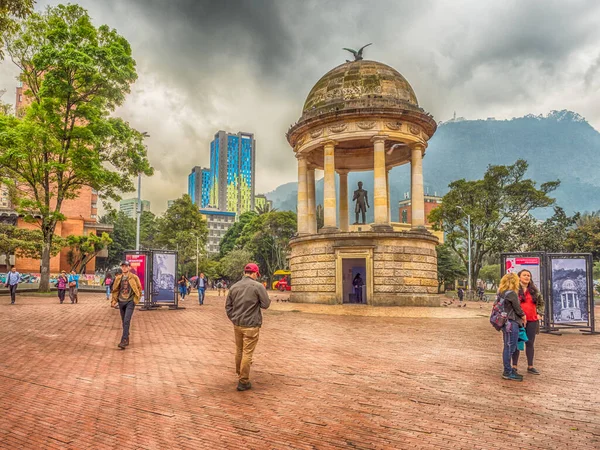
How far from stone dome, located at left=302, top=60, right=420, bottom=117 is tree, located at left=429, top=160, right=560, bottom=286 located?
16.4 m

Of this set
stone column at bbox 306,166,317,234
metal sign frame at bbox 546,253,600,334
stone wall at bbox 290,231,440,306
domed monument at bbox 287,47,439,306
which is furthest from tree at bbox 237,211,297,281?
metal sign frame at bbox 546,253,600,334

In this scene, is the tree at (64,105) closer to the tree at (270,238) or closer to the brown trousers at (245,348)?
the brown trousers at (245,348)

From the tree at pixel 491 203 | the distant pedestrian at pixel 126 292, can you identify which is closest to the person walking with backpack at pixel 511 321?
the distant pedestrian at pixel 126 292

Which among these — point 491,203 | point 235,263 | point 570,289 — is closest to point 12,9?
point 570,289

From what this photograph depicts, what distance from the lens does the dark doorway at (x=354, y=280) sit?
2909 centimetres

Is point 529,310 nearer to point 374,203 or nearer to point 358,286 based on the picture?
point 374,203

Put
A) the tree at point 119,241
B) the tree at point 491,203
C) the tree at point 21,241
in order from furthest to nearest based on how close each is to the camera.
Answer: the tree at point 119,241
the tree at point 491,203
the tree at point 21,241

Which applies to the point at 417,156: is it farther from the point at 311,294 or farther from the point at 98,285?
the point at 98,285

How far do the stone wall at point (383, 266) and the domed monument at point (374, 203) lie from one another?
0.17 feet

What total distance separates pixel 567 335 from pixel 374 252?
A: 11.7 metres

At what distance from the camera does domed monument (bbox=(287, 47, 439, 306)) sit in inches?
982

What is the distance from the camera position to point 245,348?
23.0 ft

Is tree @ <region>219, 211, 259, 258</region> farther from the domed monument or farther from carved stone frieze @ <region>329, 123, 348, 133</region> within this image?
carved stone frieze @ <region>329, 123, 348, 133</region>

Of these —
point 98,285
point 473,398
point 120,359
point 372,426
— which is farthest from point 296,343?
point 98,285
